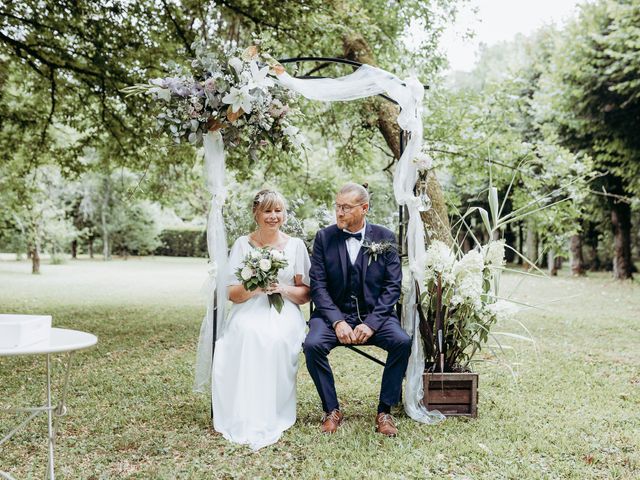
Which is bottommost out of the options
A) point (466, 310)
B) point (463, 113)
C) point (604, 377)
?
point (604, 377)

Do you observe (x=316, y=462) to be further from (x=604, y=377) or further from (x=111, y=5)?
(x=111, y=5)

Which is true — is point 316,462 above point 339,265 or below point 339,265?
below

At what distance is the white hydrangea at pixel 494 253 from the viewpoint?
14.3 feet

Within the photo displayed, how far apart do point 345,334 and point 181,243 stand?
32.0 m

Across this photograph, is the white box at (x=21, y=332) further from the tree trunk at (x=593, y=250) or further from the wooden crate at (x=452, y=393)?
the tree trunk at (x=593, y=250)

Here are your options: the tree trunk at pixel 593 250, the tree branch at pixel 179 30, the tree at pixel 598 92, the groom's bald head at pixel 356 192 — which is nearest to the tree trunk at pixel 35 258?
the tree branch at pixel 179 30

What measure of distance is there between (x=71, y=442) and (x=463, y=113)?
749 cm

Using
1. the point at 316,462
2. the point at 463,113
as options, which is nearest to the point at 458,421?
the point at 316,462

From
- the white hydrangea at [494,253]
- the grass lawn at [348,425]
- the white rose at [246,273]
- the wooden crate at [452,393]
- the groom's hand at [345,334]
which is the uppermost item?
the white hydrangea at [494,253]

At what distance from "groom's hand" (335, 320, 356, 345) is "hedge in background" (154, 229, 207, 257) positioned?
30.3 meters

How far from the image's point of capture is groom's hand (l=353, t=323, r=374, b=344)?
4.30m

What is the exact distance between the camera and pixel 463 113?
917cm

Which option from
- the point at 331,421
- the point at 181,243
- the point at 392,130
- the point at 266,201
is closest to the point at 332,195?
the point at 392,130

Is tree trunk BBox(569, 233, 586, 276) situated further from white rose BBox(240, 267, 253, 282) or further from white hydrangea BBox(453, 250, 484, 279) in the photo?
white rose BBox(240, 267, 253, 282)
